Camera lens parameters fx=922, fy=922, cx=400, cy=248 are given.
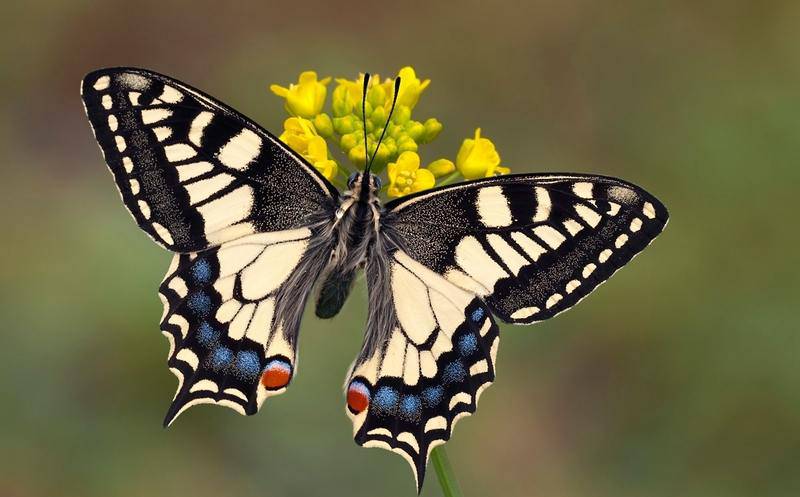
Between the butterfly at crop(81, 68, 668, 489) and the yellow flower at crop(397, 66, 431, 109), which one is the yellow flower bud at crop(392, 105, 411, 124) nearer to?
the yellow flower at crop(397, 66, 431, 109)

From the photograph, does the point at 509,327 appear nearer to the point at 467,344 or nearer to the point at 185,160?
the point at 467,344

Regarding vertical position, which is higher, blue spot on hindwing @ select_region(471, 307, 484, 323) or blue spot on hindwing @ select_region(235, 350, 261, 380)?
blue spot on hindwing @ select_region(471, 307, 484, 323)

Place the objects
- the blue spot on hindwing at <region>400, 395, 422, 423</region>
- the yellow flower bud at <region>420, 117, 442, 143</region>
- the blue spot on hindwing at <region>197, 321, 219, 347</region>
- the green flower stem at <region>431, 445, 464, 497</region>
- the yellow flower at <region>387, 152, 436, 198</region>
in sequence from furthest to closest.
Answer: the yellow flower bud at <region>420, 117, 442, 143</region>, the yellow flower at <region>387, 152, 436, 198</region>, the blue spot on hindwing at <region>197, 321, 219, 347</region>, the blue spot on hindwing at <region>400, 395, 422, 423</region>, the green flower stem at <region>431, 445, 464, 497</region>

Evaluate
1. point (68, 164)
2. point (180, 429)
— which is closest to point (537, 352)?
point (180, 429)

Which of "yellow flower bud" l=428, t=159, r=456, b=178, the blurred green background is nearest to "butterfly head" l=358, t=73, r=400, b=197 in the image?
"yellow flower bud" l=428, t=159, r=456, b=178

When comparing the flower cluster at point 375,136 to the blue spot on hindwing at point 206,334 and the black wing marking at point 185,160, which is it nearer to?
the black wing marking at point 185,160

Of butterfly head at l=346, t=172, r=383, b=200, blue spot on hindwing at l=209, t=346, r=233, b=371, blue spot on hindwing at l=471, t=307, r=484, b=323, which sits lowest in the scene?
blue spot on hindwing at l=209, t=346, r=233, b=371
